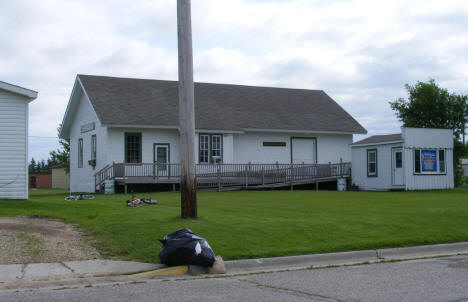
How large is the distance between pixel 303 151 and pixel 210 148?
21.8 ft

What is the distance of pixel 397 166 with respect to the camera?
99.0 feet

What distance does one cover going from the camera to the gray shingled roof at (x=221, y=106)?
31.6m

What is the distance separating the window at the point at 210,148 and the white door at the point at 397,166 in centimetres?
970

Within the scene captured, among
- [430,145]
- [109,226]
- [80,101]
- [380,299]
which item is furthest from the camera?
[80,101]

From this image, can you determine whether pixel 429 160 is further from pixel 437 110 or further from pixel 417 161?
pixel 437 110

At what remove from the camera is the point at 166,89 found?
35688mm

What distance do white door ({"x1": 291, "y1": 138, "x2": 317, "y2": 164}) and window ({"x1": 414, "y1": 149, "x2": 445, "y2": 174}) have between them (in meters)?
7.70

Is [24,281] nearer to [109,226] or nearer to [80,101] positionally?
[109,226]

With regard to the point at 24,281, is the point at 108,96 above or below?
above

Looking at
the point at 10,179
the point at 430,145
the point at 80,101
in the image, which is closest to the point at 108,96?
the point at 80,101

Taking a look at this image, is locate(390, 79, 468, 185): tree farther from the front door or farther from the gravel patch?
the gravel patch

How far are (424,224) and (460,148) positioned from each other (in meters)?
28.5

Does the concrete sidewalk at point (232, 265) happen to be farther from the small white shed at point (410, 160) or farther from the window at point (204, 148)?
the window at point (204, 148)

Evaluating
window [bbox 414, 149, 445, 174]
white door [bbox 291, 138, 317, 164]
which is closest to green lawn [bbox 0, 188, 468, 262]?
window [bbox 414, 149, 445, 174]
